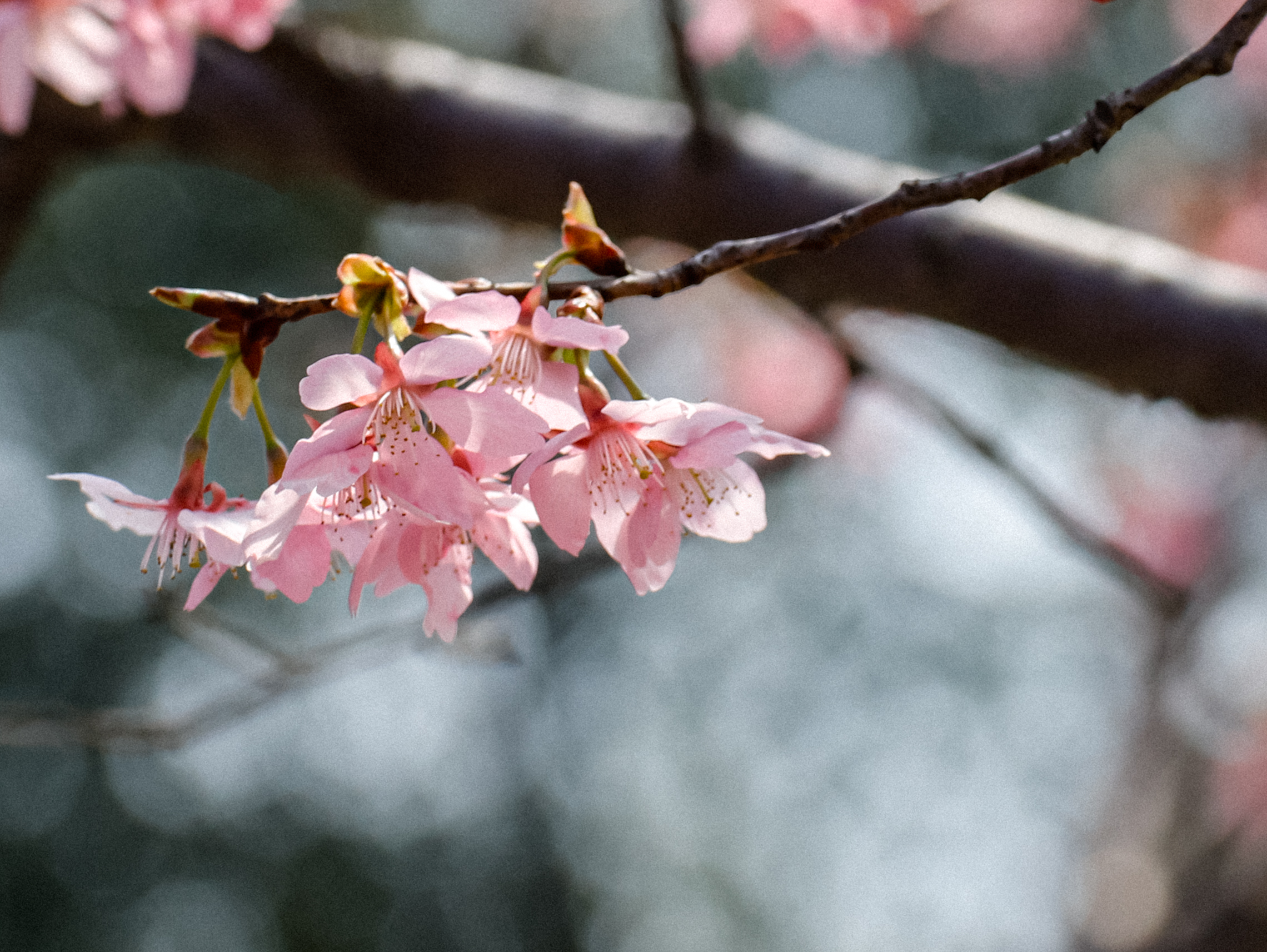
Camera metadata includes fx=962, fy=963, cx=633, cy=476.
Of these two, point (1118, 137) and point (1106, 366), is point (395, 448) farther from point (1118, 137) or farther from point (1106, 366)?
point (1118, 137)

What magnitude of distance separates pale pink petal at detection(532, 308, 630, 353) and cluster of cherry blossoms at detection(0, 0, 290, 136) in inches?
36.9

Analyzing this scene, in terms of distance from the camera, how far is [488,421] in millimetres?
567

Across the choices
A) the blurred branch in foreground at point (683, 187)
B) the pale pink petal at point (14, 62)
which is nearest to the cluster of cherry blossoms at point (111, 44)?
the pale pink petal at point (14, 62)

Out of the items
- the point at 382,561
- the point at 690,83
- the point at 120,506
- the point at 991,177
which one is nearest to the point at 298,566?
the point at 382,561

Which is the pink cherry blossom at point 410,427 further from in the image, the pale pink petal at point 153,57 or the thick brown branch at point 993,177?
the pale pink petal at point 153,57

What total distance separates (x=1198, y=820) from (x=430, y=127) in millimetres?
2518

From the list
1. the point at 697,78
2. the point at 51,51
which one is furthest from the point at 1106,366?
the point at 51,51

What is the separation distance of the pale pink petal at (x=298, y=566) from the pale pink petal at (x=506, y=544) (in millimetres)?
108

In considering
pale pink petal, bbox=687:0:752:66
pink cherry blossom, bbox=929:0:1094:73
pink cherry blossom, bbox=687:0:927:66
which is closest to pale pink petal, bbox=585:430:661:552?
pink cherry blossom, bbox=687:0:927:66

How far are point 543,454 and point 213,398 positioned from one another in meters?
0.25

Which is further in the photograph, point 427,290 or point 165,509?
point 165,509

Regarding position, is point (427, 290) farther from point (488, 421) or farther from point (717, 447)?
point (717, 447)

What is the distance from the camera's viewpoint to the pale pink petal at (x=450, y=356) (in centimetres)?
55

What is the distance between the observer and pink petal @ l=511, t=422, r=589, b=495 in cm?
56
